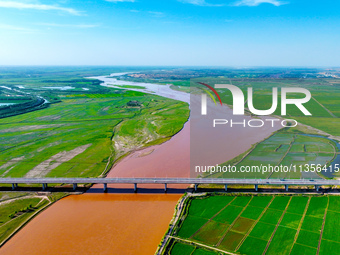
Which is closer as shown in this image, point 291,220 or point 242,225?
point 242,225

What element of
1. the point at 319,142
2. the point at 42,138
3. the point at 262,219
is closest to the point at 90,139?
the point at 42,138

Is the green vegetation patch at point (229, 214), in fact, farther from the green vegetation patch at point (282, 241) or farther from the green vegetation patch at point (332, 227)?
the green vegetation patch at point (332, 227)

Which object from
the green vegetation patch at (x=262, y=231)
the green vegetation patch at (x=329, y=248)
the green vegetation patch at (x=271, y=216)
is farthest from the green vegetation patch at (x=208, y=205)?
the green vegetation patch at (x=329, y=248)

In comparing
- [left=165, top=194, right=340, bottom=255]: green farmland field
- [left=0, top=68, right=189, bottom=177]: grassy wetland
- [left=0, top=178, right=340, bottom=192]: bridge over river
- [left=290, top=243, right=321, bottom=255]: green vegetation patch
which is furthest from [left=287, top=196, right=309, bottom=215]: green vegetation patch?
[left=0, top=68, right=189, bottom=177]: grassy wetland

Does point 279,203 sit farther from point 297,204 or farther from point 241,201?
point 241,201

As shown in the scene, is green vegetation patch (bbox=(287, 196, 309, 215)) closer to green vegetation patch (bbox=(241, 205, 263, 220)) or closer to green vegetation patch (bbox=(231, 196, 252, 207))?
green vegetation patch (bbox=(241, 205, 263, 220))

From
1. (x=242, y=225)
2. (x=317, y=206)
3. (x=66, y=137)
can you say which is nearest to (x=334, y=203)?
(x=317, y=206)

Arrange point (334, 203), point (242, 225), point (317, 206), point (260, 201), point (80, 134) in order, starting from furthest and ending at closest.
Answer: point (80, 134) < point (260, 201) < point (334, 203) < point (317, 206) < point (242, 225)
